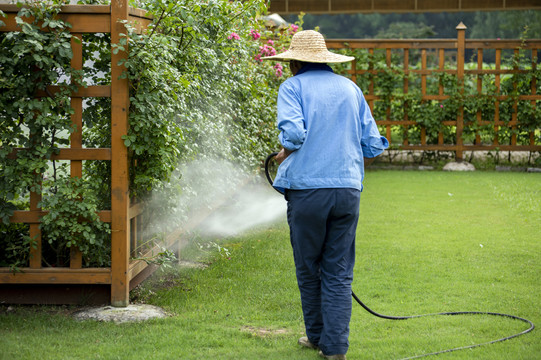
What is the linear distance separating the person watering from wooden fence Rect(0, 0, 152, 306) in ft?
3.17

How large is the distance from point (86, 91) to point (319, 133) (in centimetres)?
135

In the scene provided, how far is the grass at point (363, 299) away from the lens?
11.0 feet

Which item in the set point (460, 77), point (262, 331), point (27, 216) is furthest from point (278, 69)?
point (460, 77)

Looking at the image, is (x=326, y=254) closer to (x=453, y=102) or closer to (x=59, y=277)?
(x=59, y=277)

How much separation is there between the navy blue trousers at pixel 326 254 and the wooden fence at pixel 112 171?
1.03 m

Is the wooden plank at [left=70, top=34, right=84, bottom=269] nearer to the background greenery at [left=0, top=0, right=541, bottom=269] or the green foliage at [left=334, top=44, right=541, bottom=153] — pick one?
the background greenery at [left=0, top=0, right=541, bottom=269]

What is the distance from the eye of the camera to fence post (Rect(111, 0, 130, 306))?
12.2 ft

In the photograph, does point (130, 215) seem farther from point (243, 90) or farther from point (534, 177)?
point (534, 177)

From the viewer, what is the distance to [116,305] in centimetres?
390

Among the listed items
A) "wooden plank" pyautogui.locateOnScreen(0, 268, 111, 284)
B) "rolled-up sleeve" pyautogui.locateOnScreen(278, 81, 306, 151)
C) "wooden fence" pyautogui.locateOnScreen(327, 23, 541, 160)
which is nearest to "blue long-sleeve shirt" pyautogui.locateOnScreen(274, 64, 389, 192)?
"rolled-up sleeve" pyautogui.locateOnScreen(278, 81, 306, 151)

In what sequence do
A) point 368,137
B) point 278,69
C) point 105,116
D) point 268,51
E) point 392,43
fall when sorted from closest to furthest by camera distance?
point 368,137 < point 105,116 < point 268,51 < point 278,69 < point 392,43

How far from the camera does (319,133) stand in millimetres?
3199

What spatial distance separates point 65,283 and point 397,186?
19.7 ft

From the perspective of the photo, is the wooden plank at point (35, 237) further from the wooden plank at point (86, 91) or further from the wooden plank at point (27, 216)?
the wooden plank at point (86, 91)
